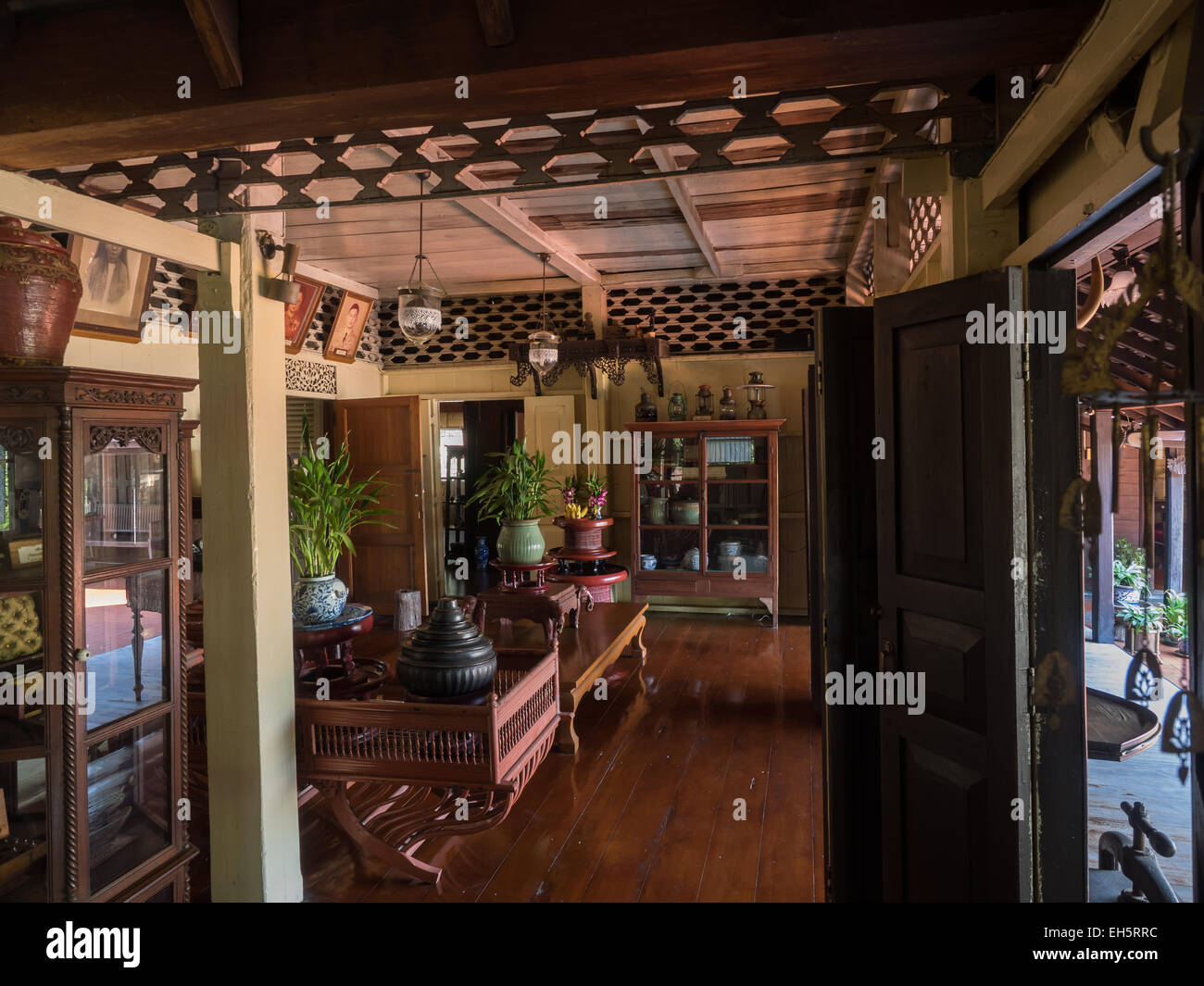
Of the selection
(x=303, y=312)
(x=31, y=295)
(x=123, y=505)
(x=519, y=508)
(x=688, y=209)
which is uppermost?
(x=688, y=209)

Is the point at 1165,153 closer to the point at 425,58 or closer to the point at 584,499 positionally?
the point at 425,58

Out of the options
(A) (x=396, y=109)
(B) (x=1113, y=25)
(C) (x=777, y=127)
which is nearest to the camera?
(B) (x=1113, y=25)

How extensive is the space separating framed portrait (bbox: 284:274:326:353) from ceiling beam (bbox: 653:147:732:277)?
281 centimetres

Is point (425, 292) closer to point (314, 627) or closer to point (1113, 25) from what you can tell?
point (314, 627)

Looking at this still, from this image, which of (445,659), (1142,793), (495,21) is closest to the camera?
(495,21)

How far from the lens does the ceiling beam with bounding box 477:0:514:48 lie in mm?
1712

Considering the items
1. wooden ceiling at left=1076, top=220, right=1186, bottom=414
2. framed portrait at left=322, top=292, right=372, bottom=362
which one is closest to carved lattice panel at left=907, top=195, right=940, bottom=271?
wooden ceiling at left=1076, top=220, right=1186, bottom=414

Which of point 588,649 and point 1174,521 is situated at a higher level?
point 1174,521

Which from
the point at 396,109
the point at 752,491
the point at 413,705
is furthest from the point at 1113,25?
the point at 752,491

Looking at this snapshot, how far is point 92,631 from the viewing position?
7.00ft

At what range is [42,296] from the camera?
1997 millimetres

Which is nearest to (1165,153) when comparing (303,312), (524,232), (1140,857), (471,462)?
(1140,857)

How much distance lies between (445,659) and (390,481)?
4386 millimetres
